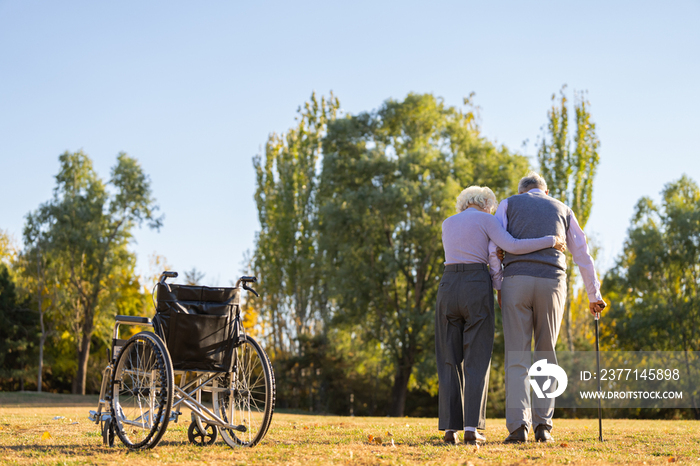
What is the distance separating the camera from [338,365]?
2173cm

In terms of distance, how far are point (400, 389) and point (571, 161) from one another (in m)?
12.3

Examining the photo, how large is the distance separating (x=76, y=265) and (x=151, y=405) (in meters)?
23.2

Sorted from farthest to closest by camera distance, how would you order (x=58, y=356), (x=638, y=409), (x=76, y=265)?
(x=58, y=356) → (x=76, y=265) → (x=638, y=409)

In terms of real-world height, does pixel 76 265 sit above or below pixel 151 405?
above

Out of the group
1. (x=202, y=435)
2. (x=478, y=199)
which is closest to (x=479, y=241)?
(x=478, y=199)

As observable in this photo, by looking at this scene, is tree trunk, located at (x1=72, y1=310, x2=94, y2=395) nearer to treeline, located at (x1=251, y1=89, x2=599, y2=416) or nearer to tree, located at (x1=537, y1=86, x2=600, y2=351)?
treeline, located at (x1=251, y1=89, x2=599, y2=416)

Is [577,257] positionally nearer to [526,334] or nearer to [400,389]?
[526,334]

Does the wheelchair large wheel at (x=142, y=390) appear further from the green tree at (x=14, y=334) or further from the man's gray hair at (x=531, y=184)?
the green tree at (x=14, y=334)

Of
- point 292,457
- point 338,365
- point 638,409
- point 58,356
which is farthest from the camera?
point 58,356

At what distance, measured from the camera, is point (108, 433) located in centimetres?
408

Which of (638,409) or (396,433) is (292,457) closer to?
(396,433)

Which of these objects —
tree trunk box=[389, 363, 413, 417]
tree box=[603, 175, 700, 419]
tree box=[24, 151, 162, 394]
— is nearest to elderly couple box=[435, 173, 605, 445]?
tree trunk box=[389, 363, 413, 417]

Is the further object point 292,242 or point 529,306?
point 292,242

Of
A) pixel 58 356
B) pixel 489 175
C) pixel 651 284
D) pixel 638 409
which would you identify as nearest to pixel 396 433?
pixel 489 175
